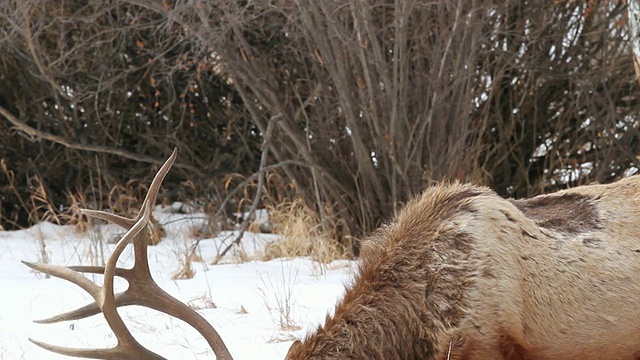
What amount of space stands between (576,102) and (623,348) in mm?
5392

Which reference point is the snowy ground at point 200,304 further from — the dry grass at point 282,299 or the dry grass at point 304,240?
the dry grass at point 304,240

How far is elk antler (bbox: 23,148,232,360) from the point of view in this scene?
11.3 feet

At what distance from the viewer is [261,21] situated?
861 centimetres

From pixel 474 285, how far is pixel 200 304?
2633 millimetres

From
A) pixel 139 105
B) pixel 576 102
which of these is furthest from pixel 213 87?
pixel 576 102

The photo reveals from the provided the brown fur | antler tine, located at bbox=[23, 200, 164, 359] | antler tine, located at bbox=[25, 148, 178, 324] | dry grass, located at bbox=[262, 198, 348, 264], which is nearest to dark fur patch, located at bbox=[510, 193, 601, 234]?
the brown fur

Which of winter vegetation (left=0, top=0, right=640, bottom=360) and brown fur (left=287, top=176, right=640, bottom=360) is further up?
winter vegetation (left=0, top=0, right=640, bottom=360)

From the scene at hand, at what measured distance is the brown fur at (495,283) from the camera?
3.70 meters

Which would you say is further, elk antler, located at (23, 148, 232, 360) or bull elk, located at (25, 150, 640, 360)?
bull elk, located at (25, 150, 640, 360)

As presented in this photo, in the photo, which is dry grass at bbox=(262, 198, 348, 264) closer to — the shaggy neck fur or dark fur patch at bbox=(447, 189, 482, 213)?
dark fur patch at bbox=(447, 189, 482, 213)

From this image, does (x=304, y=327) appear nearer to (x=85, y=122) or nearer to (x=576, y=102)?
(x=576, y=102)

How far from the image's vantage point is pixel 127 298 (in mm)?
3795

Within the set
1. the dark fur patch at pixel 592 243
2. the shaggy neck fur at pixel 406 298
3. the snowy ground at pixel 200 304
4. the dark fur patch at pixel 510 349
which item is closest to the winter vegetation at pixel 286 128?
the snowy ground at pixel 200 304

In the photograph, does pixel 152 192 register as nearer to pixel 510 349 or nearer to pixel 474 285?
pixel 474 285
